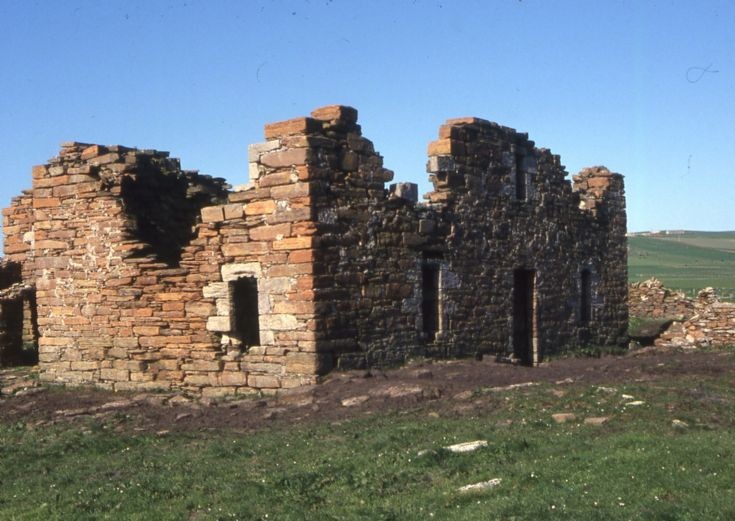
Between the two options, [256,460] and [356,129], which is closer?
[256,460]

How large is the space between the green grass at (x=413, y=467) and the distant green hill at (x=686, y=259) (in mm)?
49691

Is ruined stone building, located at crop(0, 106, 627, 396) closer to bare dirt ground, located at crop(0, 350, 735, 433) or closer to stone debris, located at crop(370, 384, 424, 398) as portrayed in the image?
bare dirt ground, located at crop(0, 350, 735, 433)

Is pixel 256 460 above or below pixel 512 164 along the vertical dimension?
below

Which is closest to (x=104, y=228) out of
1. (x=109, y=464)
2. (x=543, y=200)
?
(x=109, y=464)

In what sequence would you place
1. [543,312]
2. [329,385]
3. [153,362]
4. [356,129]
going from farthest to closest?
1. [543,312]
2. [153,362]
3. [356,129]
4. [329,385]

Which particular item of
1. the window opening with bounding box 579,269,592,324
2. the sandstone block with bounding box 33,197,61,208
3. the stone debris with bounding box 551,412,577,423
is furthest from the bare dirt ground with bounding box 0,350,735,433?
the window opening with bounding box 579,269,592,324

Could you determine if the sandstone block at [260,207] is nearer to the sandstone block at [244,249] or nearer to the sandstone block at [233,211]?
the sandstone block at [233,211]

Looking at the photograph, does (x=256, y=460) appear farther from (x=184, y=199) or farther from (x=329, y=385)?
(x=184, y=199)

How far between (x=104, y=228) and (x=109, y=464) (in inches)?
310

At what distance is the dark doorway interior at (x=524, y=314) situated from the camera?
2045 cm

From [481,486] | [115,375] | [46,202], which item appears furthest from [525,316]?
[481,486]

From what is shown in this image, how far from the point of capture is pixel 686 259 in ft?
286

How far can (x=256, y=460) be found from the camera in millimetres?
10375

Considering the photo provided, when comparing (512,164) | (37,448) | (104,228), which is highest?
(512,164)
